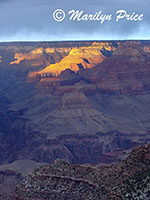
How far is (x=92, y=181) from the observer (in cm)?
3028

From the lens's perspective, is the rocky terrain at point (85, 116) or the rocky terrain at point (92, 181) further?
the rocky terrain at point (85, 116)

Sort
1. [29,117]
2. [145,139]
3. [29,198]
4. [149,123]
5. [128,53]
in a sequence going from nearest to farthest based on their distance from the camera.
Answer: [29,198] < [145,139] < [149,123] < [29,117] < [128,53]

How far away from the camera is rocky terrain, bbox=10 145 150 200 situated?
86.0 feet

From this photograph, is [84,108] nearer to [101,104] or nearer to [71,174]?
[101,104]

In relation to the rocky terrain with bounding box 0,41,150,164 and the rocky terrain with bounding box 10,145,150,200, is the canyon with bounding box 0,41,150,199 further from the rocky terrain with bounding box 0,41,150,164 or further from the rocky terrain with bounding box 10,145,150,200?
the rocky terrain with bounding box 10,145,150,200

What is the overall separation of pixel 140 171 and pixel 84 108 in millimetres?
126927

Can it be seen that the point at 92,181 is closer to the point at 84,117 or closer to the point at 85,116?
the point at 84,117

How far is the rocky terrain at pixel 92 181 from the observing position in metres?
26.2

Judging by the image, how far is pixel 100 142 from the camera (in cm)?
13088

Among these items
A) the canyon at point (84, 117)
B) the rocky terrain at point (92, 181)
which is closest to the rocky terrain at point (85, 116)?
the canyon at point (84, 117)

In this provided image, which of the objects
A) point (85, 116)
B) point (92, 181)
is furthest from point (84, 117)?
point (92, 181)

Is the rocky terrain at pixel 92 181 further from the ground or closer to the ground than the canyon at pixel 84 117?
closer to the ground

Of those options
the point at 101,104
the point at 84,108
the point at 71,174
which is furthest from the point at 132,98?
the point at 71,174

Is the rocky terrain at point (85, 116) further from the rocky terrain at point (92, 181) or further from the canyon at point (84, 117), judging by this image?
the rocky terrain at point (92, 181)
